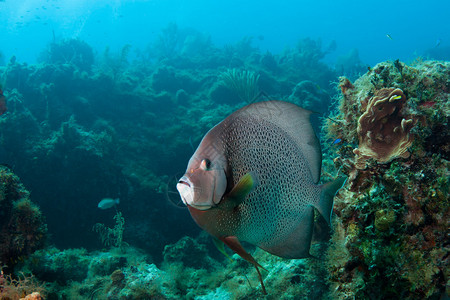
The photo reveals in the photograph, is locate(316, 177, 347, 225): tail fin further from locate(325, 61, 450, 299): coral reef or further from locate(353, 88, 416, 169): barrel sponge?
locate(353, 88, 416, 169): barrel sponge

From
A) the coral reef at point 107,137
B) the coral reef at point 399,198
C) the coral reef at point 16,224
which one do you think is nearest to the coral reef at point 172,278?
the coral reef at point 16,224

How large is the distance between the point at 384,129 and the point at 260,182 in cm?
177

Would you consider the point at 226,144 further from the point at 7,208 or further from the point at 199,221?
the point at 7,208

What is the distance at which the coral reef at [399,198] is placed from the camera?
175 cm

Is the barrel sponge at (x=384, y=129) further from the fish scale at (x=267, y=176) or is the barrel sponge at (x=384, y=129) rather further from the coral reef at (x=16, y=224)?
the coral reef at (x=16, y=224)

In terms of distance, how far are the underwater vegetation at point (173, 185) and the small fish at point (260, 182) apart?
0.54m

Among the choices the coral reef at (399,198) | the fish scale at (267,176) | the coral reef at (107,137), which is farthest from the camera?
the coral reef at (107,137)

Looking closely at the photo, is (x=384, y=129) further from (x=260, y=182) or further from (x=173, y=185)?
(x=173, y=185)

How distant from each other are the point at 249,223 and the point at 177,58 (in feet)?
62.6

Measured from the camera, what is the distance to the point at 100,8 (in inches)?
3669

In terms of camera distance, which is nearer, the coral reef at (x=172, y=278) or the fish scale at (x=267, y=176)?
the fish scale at (x=267, y=176)

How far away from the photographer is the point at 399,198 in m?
1.93

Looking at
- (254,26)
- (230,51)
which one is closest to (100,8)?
(254,26)

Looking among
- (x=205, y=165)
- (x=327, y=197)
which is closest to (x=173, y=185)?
(x=327, y=197)
